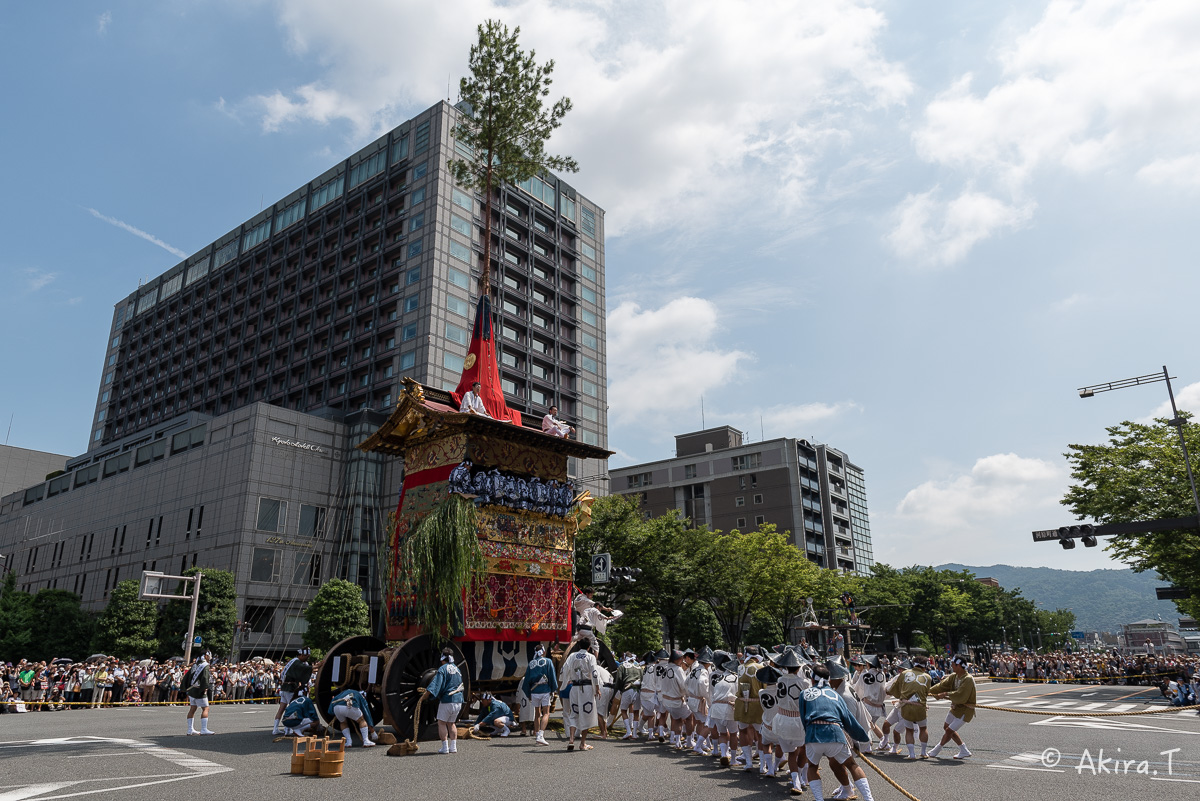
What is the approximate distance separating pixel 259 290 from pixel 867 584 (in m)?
70.8

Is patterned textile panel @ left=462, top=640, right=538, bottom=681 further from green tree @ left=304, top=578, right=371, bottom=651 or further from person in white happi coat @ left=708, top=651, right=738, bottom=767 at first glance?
green tree @ left=304, top=578, right=371, bottom=651

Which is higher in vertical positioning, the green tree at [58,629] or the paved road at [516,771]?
the green tree at [58,629]

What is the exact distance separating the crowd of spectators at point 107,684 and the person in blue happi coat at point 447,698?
69.7ft

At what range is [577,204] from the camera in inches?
3221

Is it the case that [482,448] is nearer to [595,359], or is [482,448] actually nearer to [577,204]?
[595,359]

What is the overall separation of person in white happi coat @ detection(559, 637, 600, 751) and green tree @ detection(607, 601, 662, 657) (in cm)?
2475

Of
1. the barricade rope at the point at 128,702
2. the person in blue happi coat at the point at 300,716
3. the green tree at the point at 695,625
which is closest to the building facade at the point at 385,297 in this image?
the green tree at the point at 695,625

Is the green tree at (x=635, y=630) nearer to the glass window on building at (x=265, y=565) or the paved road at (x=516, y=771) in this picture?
the paved road at (x=516, y=771)

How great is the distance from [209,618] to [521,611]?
35586mm

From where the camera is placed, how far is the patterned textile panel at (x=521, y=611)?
52.1 feet

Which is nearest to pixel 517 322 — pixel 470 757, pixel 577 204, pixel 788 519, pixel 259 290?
pixel 577 204

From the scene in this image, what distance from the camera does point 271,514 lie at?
53.3 meters

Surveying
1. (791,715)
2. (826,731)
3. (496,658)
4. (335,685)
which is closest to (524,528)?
(496,658)

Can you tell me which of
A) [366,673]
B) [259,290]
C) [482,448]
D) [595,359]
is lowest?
[366,673]
